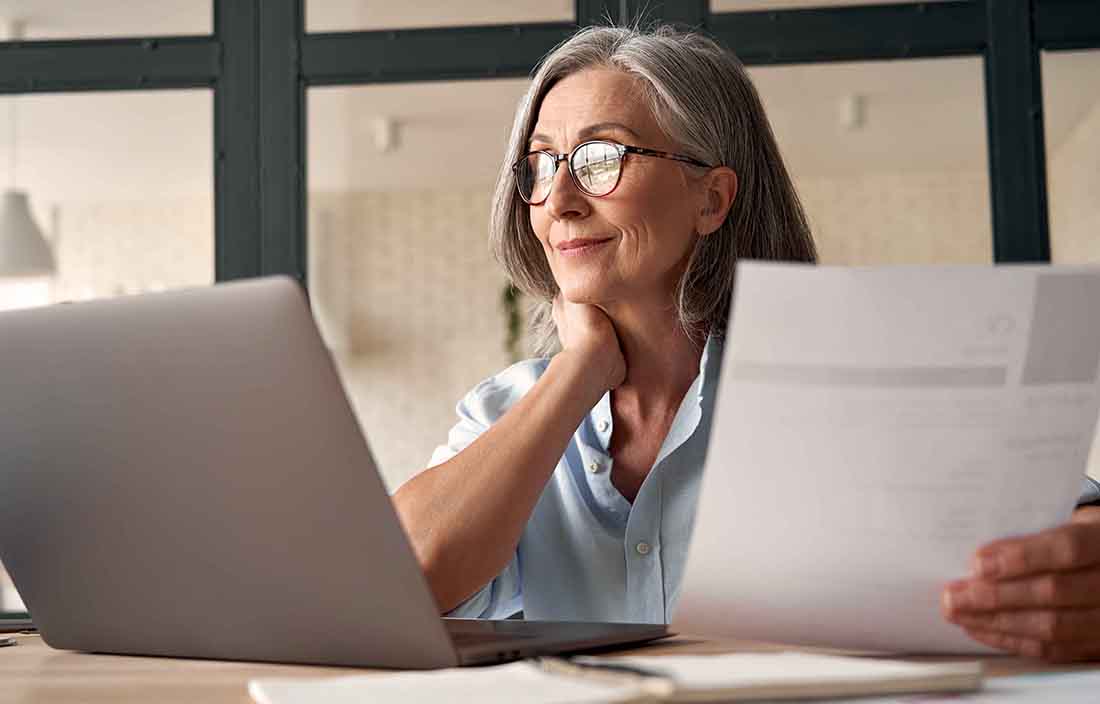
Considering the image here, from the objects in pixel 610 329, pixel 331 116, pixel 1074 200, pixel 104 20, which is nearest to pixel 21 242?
pixel 104 20

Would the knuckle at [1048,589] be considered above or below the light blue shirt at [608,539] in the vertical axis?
above

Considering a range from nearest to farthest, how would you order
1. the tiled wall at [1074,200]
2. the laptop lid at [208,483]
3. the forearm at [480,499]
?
the laptop lid at [208,483] → the forearm at [480,499] → the tiled wall at [1074,200]

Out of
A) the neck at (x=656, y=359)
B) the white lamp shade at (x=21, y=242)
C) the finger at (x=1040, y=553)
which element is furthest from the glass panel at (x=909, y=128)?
the finger at (x=1040, y=553)

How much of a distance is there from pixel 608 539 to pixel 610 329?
0.27 metres

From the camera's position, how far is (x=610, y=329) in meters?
1.64

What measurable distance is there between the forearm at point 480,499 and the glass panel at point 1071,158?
178 cm

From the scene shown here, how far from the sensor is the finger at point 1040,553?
2.63ft

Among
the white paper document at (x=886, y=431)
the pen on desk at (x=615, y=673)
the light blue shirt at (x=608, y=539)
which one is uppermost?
the white paper document at (x=886, y=431)

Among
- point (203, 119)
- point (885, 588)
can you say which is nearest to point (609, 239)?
point (885, 588)

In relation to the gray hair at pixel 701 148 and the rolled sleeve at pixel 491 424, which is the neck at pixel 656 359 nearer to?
the gray hair at pixel 701 148

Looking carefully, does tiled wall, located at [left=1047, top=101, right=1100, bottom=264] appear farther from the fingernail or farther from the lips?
the fingernail

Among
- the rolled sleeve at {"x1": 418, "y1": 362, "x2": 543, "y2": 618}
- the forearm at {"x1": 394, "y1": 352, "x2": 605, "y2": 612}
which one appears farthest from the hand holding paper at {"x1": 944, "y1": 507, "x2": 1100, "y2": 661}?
the rolled sleeve at {"x1": 418, "y1": 362, "x2": 543, "y2": 618}

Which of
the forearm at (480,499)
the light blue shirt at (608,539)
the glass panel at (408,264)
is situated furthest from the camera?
the glass panel at (408,264)

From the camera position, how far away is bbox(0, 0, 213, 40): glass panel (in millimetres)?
2951
